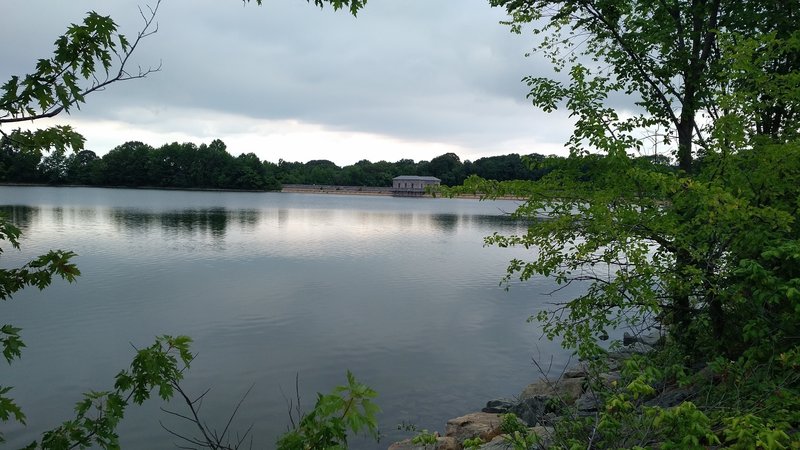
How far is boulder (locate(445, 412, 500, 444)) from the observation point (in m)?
9.94

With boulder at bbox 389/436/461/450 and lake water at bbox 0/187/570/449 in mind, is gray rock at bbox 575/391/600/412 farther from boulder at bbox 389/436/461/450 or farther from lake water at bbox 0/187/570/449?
lake water at bbox 0/187/570/449

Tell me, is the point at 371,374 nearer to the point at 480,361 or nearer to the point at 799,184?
the point at 480,361

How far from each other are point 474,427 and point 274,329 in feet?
34.3

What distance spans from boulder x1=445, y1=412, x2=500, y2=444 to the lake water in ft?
3.26

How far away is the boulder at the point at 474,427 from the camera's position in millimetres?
9938

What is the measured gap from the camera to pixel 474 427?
34.6 feet

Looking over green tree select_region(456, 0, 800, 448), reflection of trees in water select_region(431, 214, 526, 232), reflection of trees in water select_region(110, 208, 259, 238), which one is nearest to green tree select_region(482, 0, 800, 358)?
green tree select_region(456, 0, 800, 448)

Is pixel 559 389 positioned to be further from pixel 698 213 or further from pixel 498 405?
pixel 698 213

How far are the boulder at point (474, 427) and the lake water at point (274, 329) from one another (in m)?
0.99

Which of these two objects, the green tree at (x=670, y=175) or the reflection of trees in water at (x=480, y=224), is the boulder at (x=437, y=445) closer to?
the green tree at (x=670, y=175)

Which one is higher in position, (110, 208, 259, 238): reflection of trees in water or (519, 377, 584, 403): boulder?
(110, 208, 259, 238): reflection of trees in water

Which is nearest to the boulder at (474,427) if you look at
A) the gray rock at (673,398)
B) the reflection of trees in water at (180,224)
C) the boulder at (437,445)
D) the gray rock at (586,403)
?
the boulder at (437,445)

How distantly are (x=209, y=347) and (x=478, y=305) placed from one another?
492 inches

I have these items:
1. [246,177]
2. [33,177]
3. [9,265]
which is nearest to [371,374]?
[9,265]
